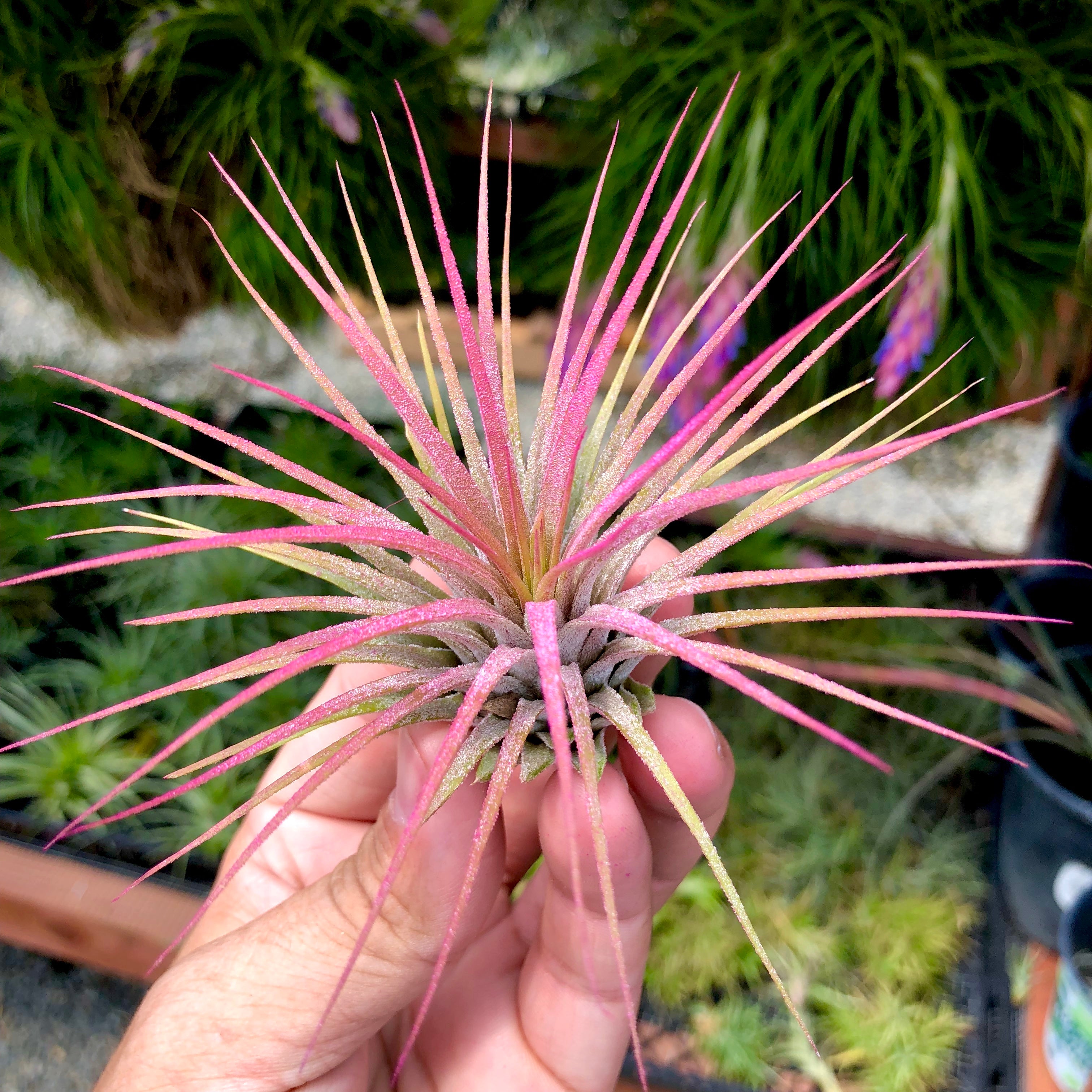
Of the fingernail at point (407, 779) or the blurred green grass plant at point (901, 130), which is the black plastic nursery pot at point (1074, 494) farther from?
the fingernail at point (407, 779)

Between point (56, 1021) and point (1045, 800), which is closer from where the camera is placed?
point (1045, 800)

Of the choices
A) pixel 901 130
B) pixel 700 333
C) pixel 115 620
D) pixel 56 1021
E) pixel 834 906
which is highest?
pixel 901 130

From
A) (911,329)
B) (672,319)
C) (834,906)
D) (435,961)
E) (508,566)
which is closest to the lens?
(508,566)

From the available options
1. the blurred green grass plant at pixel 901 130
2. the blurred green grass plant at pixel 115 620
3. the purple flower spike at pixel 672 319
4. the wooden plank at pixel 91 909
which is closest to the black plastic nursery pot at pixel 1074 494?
the blurred green grass plant at pixel 901 130

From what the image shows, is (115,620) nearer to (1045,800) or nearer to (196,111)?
(196,111)

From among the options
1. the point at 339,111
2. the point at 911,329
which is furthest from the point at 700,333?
the point at 339,111

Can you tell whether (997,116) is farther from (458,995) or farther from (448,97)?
(458,995)

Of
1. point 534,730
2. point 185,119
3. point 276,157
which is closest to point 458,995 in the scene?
point 534,730
